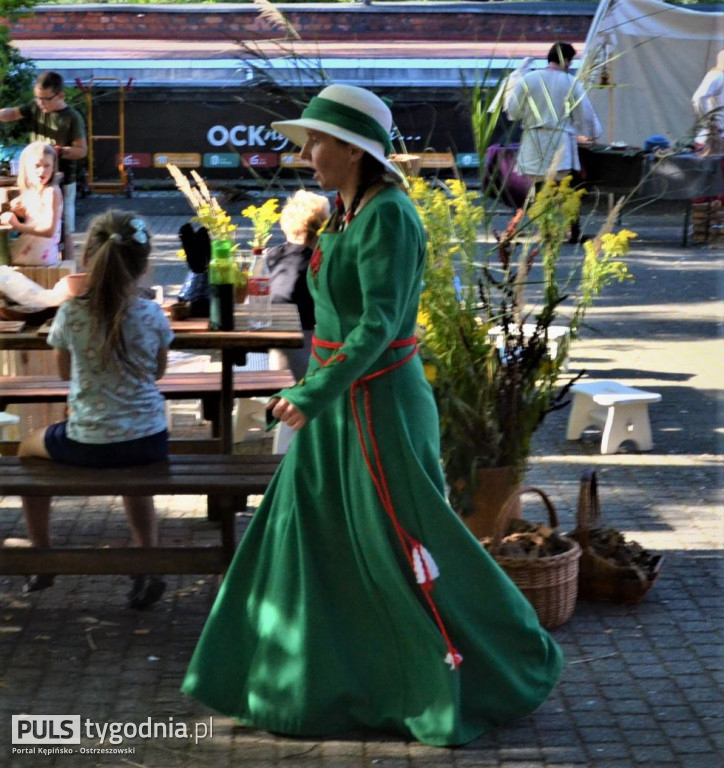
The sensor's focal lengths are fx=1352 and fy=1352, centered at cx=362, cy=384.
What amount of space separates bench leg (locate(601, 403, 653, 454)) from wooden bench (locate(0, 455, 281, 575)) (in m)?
2.87

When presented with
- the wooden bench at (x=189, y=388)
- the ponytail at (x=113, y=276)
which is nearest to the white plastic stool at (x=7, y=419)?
the wooden bench at (x=189, y=388)

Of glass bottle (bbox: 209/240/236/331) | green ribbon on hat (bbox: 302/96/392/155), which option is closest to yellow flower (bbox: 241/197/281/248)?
glass bottle (bbox: 209/240/236/331)

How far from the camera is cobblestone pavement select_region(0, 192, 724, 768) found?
12.8 ft

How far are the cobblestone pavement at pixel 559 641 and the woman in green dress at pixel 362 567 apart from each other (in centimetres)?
12

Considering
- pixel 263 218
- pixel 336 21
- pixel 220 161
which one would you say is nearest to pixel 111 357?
pixel 263 218

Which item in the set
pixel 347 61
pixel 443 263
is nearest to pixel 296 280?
pixel 443 263

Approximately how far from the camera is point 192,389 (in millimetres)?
6199

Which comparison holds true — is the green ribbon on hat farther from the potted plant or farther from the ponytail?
the potted plant

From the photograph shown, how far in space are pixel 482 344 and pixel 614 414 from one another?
2275 millimetres

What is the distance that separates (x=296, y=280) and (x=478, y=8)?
20.0 meters

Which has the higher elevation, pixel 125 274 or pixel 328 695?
pixel 125 274

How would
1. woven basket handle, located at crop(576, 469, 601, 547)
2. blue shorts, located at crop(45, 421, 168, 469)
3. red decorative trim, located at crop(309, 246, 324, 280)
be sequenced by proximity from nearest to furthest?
1. red decorative trim, located at crop(309, 246, 324, 280)
2. blue shorts, located at crop(45, 421, 168, 469)
3. woven basket handle, located at crop(576, 469, 601, 547)

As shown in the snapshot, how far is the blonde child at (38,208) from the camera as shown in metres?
8.20

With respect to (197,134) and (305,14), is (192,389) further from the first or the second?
(305,14)
